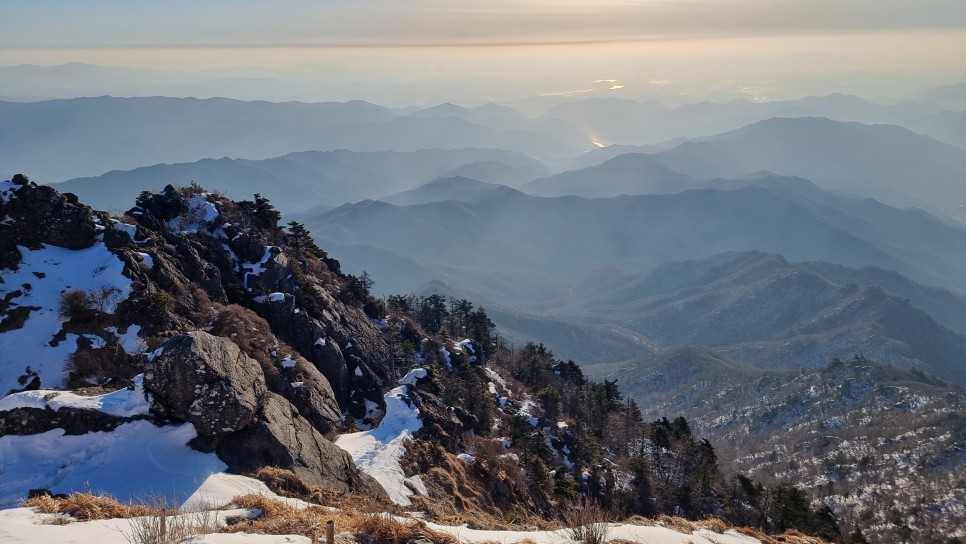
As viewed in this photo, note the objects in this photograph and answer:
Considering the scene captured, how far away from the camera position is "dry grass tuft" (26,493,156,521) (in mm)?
13008

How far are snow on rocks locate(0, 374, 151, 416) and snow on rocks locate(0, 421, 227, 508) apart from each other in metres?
0.67

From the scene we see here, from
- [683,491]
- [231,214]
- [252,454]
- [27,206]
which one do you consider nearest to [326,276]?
[231,214]

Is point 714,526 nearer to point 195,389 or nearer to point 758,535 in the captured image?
point 758,535

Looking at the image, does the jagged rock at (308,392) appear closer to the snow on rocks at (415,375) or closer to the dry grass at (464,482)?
the dry grass at (464,482)

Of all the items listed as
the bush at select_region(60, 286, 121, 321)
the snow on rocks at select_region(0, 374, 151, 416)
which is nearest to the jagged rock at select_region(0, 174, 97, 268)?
the bush at select_region(60, 286, 121, 321)

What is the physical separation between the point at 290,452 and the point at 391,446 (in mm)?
12221

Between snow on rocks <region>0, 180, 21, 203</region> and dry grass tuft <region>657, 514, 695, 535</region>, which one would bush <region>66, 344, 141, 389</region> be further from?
dry grass tuft <region>657, 514, 695, 535</region>

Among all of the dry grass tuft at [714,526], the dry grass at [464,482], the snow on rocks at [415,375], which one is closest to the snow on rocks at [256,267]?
the snow on rocks at [415,375]

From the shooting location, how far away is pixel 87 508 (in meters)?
13.2

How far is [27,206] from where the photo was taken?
34.2m

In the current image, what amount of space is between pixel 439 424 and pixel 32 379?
24691 millimetres

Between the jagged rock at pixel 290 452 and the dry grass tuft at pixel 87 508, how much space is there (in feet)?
21.3

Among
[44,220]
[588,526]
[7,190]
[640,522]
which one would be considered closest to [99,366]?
[44,220]

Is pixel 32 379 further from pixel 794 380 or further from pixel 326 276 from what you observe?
pixel 794 380
